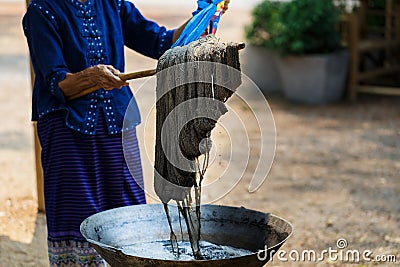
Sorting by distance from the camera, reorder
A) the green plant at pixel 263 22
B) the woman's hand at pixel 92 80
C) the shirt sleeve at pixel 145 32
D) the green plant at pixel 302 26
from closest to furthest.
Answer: the woman's hand at pixel 92 80
the shirt sleeve at pixel 145 32
the green plant at pixel 302 26
the green plant at pixel 263 22

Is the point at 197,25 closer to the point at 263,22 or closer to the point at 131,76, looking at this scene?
the point at 131,76

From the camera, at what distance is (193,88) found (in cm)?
251

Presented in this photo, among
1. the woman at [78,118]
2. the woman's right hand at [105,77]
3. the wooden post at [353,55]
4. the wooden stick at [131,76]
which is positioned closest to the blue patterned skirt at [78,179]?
the woman at [78,118]

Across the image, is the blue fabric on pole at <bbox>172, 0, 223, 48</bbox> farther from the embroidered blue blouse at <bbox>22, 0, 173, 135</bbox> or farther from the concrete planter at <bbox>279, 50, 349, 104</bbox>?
the concrete planter at <bbox>279, 50, 349, 104</bbox>

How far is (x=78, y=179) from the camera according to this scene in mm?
3346

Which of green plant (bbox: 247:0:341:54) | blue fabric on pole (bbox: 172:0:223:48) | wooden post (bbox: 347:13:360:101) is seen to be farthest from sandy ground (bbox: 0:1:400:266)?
green plant (bbox: 247:0:341:54)

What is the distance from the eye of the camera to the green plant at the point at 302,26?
8.99m

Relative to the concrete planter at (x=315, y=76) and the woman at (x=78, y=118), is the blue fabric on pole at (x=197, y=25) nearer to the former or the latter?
the woman at (x=78, y=118)

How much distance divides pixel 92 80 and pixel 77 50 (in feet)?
0.87

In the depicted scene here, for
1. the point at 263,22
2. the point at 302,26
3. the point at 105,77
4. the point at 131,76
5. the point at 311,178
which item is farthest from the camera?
the point at 263,22

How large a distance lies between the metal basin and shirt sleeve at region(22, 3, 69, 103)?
68 cm

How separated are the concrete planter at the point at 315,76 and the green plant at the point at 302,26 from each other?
0.16 metres

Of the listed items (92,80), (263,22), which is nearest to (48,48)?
(92,80)

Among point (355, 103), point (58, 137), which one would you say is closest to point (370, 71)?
point (355, 103)
